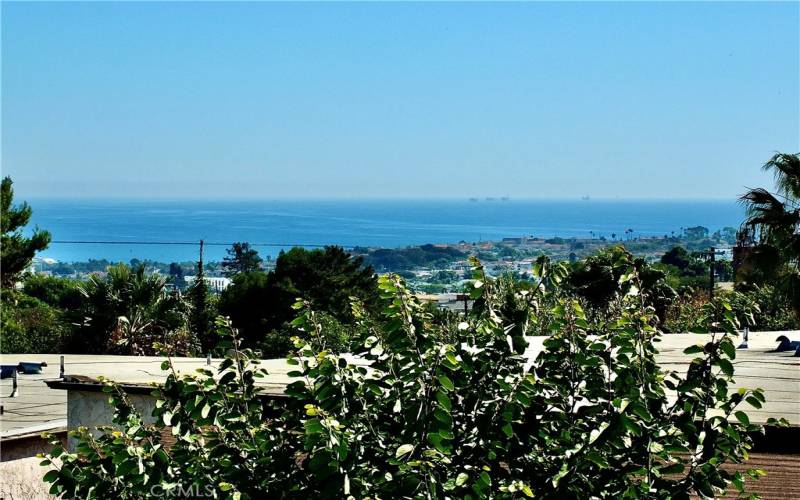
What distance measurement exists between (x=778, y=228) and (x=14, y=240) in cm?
2141

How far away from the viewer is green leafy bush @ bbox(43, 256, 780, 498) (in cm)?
304

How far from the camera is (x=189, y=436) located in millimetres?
3422

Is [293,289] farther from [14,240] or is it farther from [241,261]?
[241,261]

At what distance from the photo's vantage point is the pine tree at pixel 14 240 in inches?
1067

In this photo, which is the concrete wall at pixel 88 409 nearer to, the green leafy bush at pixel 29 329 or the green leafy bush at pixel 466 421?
the green leafy bush at pixel 466 421

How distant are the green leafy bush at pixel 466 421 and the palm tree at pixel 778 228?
11650 mm

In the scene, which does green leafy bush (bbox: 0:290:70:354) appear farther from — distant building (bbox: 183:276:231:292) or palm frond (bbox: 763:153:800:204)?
palm frond (bbox: 763:153:800:204)

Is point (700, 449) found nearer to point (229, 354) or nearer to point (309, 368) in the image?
point (309, 368)

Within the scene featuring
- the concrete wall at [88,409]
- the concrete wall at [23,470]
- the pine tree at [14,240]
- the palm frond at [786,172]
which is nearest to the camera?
the concrete wall at [88,409]

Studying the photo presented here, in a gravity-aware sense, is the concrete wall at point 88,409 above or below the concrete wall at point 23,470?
above

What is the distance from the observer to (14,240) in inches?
1081

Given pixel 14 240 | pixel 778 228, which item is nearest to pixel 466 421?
pixel 778 228

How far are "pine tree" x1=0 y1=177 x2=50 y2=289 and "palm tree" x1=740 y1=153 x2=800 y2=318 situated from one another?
20503 mm

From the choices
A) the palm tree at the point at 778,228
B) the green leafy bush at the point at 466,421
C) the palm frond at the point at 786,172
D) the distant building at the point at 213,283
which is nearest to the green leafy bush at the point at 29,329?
the distant building at the point at 213,283
